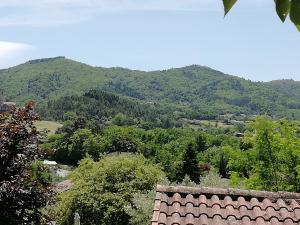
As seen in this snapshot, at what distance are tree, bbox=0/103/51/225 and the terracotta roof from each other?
4167 millimetres

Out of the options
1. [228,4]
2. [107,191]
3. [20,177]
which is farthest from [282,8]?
[107,191]

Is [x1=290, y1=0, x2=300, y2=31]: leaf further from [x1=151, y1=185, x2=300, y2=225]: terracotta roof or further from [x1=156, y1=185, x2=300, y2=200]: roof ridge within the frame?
[x1=156, y1=185, x2=300, y2=200]: roof ridge

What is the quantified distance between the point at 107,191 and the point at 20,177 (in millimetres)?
17194

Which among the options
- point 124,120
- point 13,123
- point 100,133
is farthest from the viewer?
point 124,120

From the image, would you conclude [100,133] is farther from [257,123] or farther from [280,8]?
[280,8]

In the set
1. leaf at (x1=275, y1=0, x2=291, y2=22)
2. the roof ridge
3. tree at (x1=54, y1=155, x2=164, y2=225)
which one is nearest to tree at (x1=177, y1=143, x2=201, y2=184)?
tree at (x1=54, y1=155, x2=164, y2=225)

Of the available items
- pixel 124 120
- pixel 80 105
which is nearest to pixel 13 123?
pixel 124 120

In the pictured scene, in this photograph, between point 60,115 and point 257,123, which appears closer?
point 257,123

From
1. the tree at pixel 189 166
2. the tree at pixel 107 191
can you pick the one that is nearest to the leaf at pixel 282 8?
the tree at pixel 107 191

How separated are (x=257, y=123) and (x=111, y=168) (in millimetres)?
9527

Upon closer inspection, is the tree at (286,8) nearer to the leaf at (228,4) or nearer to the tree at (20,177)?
the leaf at (228,4)

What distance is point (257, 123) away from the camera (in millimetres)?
22812

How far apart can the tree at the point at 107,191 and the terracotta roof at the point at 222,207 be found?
1836 centimetres

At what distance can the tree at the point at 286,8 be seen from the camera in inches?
36.9
